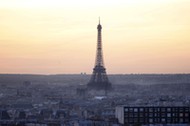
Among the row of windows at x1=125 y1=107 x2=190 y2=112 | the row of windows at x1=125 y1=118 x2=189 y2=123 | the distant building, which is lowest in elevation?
the row of windows at x1=125 y1=118 x2=189 y2=123

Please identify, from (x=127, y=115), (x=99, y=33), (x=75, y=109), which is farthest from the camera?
(x=99, y=33)

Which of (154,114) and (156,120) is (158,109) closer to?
(154,114)

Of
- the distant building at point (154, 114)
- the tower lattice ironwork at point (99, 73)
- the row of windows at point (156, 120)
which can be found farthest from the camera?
the tower lattice ironwork at point (99, 73)

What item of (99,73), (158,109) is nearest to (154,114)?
(158,109)

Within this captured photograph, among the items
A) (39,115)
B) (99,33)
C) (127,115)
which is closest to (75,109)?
(39,115)

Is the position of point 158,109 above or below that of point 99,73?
below

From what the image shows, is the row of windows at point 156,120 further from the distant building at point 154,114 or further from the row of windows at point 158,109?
the row of windows at point 158,109

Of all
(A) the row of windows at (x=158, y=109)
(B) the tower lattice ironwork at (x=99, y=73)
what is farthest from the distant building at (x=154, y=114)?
(B) the tower lattice ironwork at (x=99, y=73)

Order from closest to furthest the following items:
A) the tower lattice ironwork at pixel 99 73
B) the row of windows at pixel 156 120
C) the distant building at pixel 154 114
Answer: the row of windows at pixel 156 120 → the distant building at pixel 154 114 → the tower lattice ironwork at pixel 99 73

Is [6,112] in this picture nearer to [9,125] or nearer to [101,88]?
[9,125]

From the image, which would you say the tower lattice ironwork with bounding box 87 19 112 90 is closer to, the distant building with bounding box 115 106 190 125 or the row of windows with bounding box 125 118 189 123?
the distant building with bounding box 115 106 190 125

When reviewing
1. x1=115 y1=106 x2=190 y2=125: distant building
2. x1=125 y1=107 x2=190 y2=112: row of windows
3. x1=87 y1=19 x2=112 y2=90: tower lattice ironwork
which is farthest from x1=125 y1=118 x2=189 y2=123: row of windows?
x1=87 y1=19 x2=112 y2=90: tower lattice ironwork
